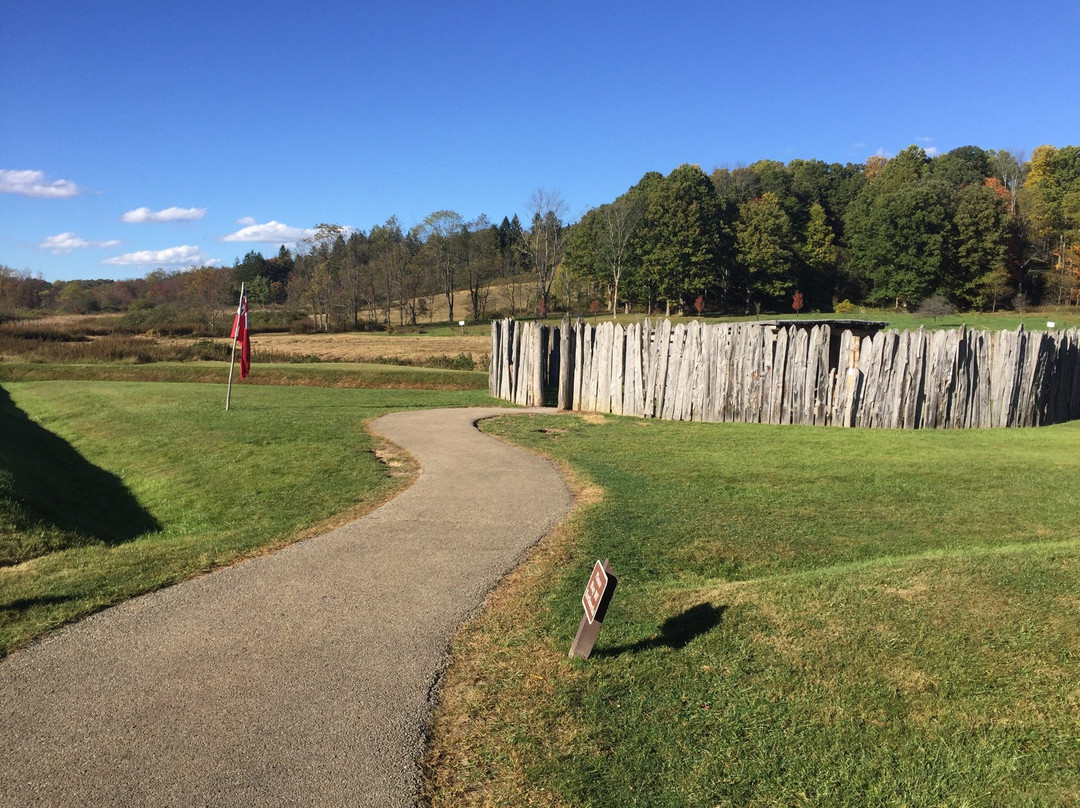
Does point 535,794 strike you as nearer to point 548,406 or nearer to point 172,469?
point 172,469

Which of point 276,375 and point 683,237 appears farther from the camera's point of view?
point 683,237

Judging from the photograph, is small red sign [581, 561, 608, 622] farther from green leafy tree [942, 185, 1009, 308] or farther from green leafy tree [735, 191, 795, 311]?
green leafy tree [942, 185, 1009, 308]

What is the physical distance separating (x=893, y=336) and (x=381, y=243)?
84.0 meters

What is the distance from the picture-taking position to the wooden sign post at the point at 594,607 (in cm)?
495

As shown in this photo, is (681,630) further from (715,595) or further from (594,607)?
(594,607)

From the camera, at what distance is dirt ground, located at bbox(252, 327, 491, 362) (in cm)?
4109

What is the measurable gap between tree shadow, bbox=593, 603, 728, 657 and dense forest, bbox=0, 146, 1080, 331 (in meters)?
57.1

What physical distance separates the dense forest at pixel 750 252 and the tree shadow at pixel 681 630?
187 ft

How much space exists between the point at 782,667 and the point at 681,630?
837 mm

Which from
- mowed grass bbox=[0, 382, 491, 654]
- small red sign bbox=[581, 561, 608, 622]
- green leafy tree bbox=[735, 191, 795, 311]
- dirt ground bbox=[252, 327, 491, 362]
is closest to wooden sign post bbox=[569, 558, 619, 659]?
small red sign bbox=[581, 561, 608, 622]

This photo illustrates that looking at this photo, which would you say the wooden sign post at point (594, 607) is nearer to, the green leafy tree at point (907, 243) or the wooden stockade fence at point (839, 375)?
the wooden stockade fence at point (839, 375)

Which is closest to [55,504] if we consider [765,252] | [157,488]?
[157,488]

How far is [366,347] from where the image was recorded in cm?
4666

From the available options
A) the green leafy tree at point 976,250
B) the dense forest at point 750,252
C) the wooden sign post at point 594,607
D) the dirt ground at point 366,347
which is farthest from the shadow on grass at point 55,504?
the green leafy tree at point 976,250
